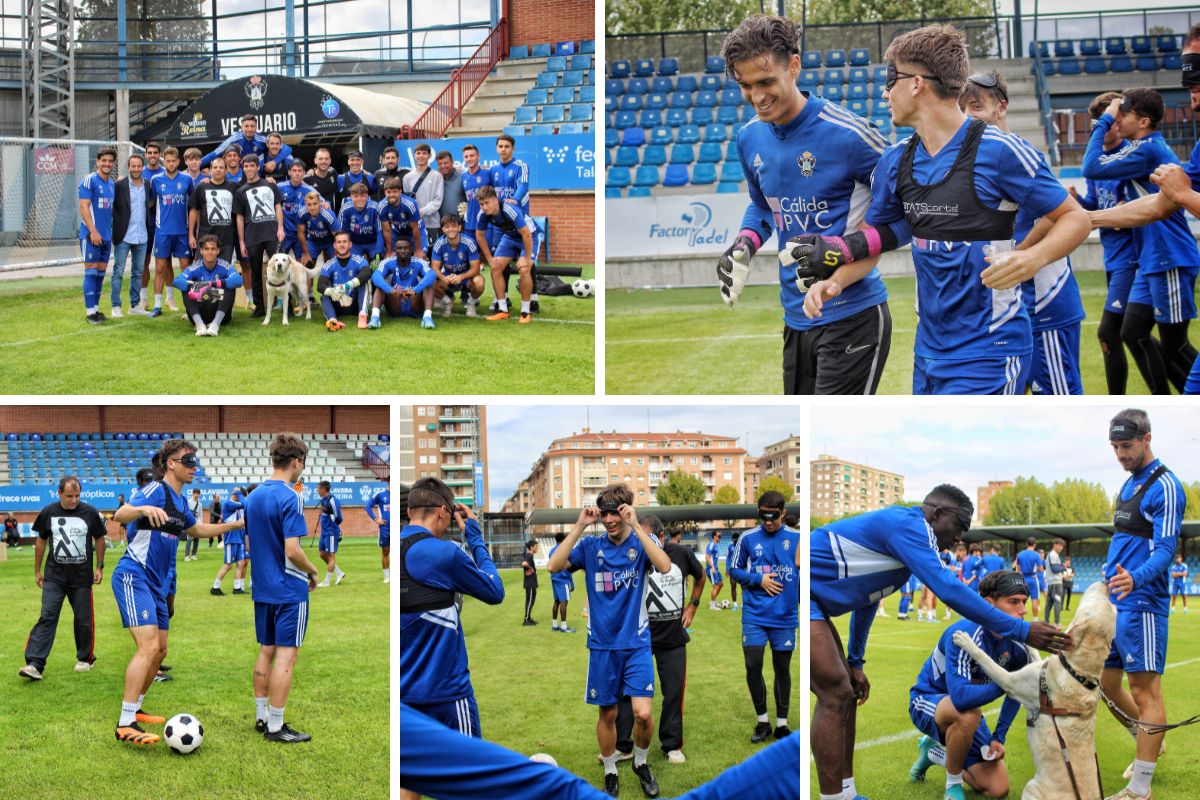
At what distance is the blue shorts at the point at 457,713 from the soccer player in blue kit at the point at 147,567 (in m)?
1.27

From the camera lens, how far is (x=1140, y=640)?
3.58 m

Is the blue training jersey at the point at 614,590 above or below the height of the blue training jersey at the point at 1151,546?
below

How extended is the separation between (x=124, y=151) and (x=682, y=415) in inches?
482

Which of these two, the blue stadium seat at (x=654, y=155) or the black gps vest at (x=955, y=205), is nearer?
the black gps vest at (x=955, y=205)

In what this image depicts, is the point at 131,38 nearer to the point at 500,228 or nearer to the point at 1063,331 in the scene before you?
the point at 500,228

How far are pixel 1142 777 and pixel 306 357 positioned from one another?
4557mm

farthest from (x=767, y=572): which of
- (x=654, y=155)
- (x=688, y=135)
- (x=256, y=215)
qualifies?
(x=654, y=155)

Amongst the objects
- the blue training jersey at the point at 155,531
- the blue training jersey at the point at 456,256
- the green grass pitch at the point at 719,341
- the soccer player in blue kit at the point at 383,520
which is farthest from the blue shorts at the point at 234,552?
the blue training jersey at the point at 155,531

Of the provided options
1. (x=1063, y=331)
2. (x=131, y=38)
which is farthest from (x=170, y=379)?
(x=131, y=38)

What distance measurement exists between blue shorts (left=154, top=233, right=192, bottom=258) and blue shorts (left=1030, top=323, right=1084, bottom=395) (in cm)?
582

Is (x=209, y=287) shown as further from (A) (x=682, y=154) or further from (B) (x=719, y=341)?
(A) (x=682, y=154)

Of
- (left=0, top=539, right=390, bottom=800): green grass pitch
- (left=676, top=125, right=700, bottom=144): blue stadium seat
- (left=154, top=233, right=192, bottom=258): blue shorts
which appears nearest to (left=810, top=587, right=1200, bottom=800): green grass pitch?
(left=0, top=539, right=390, bottom=800): green grass pitch

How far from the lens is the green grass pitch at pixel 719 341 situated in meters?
6.20

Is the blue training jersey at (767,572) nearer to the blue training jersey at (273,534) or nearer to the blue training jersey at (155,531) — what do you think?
the blue training jersey at (273,534)
